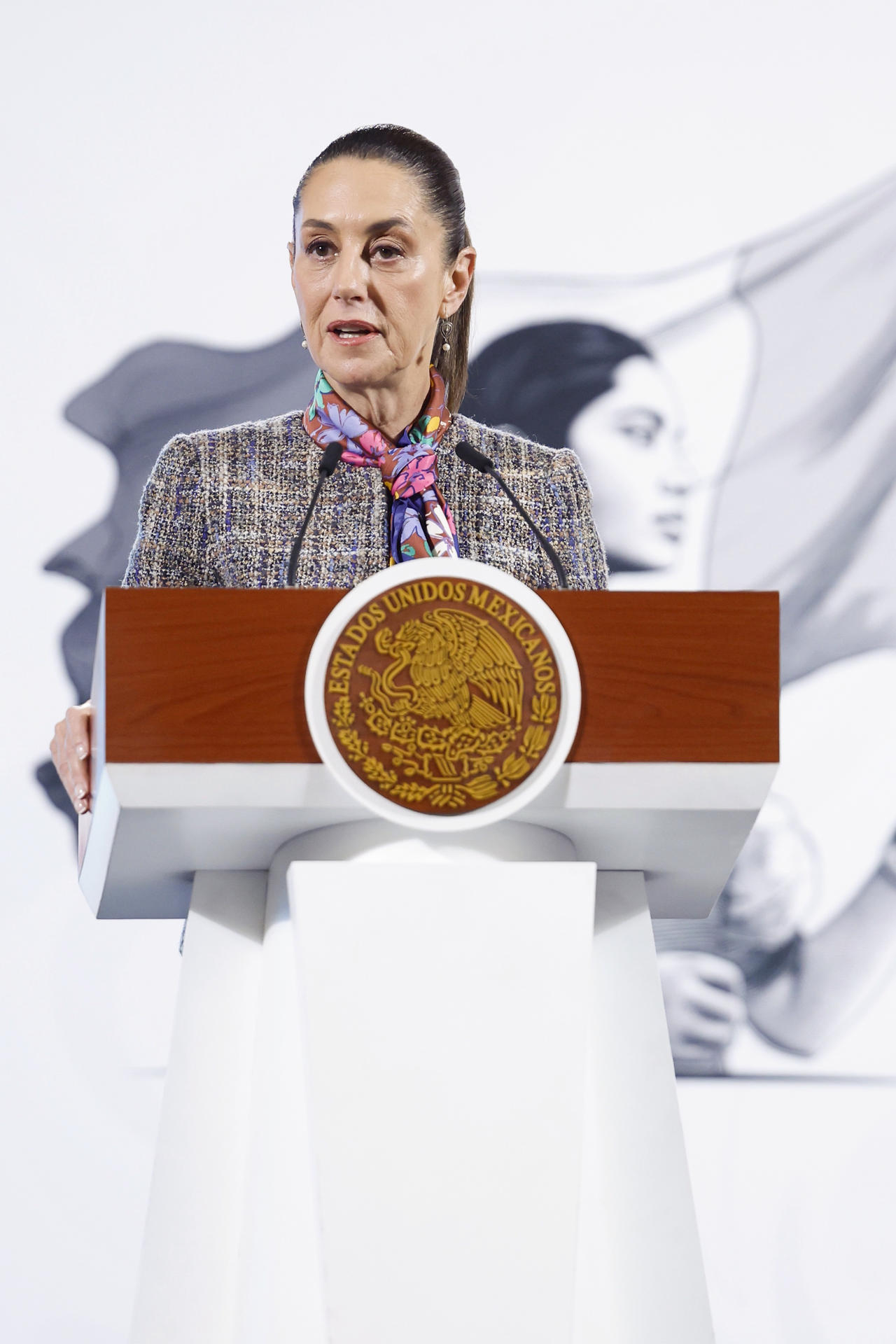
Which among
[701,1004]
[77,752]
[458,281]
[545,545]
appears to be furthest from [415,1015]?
[701,1004]

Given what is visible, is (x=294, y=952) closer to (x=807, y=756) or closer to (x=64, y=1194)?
(x=64, y=1194)

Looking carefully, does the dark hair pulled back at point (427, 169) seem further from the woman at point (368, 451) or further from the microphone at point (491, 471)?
the microphone at point (491, 471)

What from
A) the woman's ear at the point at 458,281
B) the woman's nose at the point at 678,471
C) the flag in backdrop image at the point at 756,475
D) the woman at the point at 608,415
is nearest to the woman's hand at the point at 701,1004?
the flag in backdrop image at the point at 756,475

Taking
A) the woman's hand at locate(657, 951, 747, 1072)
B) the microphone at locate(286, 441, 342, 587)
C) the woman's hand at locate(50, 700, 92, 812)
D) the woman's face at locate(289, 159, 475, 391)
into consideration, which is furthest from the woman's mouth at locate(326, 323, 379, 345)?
the woman's hand at locate(657, 951, 747, 1072)

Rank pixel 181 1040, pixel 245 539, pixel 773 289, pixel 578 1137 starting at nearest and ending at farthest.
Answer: pixel 578 1137 < pixel 181 1040 < pixel 245 539 < pixel 773 289

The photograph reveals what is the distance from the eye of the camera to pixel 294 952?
2.91 ft

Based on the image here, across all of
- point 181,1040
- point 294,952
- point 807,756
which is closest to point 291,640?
point 294,952

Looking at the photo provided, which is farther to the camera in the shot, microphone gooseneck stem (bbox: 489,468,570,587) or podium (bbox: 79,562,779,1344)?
microphone gooseneck stem (bbox: 489,468,570,587)

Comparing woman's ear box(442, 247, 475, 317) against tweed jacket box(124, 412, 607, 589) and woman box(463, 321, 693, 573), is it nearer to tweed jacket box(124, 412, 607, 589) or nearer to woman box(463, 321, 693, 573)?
tweed jacket box(124, 412, 607, 589)

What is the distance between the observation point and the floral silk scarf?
1278 mm

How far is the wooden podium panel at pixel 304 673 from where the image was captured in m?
0.88

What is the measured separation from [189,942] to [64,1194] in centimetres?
110

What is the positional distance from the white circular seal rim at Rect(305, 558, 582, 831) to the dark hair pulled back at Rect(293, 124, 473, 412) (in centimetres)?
65

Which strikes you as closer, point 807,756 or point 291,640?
point 291,640
